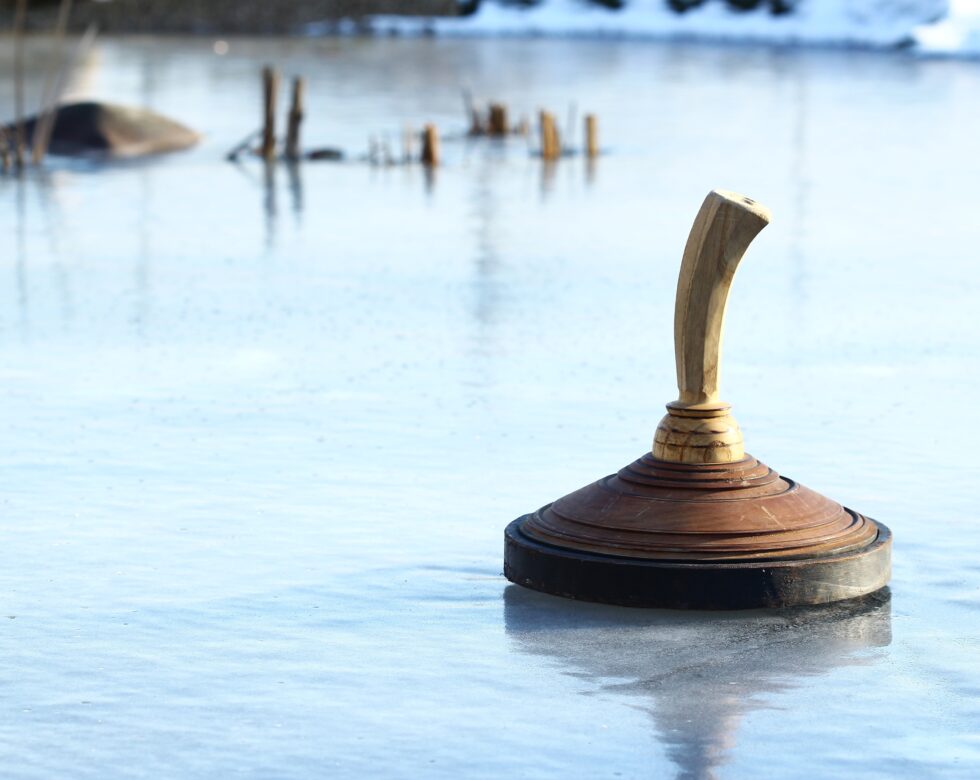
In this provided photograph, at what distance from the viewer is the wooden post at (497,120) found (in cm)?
2844

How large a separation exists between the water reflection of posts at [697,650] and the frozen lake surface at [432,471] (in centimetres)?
1

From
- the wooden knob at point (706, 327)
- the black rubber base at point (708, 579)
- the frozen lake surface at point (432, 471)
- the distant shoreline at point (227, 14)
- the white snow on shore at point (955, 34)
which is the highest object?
the wooden knob at point (706, 327)

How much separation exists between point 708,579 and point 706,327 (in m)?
0.71

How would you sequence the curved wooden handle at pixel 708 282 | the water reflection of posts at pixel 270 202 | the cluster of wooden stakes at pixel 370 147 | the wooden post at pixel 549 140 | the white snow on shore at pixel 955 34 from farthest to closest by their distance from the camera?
the white snow on shore at pixel 955 34, the wooden post at pixel 549 140, the cluster of wooden stakes at pixel 370 147, the water reflection of posts at pixel 270 202, the curved wooden handle at pixel 708 282

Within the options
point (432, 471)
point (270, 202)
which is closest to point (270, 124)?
point (270, 202)

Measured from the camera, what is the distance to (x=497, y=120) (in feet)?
94.0

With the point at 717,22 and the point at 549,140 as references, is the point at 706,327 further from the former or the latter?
the point at 717,22

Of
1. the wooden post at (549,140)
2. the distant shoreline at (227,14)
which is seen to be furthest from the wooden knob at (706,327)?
the distant shoreline at (227,14)

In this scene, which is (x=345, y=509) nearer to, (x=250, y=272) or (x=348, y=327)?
(x=348, y=327)

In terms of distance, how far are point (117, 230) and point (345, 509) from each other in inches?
406

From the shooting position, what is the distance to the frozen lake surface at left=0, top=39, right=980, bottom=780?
4.64m

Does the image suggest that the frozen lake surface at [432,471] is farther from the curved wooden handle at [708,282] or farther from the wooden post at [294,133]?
the wooden post at [294,133]

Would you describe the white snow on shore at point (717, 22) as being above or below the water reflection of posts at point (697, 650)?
below

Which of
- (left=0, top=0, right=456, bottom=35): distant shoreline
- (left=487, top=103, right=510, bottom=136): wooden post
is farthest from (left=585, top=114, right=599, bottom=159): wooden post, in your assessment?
(left=0, top=0, right=456, bottom=35): distant shoreline
